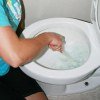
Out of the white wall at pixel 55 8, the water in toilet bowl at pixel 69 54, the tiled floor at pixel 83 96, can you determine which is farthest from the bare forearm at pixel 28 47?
the tiled floor at pixel 83 96

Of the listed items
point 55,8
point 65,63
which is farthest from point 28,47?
point 55,8

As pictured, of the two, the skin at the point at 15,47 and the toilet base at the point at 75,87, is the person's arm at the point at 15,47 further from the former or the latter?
the toilet base at the point at 75,87

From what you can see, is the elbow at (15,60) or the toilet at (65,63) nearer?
the elbow at (15,60)

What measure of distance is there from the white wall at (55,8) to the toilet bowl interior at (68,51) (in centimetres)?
17

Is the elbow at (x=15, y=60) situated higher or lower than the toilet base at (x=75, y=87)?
higher

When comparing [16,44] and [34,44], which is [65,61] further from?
[16,44]

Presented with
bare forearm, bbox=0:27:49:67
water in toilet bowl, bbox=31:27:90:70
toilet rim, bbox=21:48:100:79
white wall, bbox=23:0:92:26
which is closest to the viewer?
bare forearm, bbox=0:27:49:67

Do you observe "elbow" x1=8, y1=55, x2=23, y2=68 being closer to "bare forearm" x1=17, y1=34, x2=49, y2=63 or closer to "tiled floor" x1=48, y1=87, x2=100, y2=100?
"bare forearm" x1=17, y1=34, x2=49, y2=63

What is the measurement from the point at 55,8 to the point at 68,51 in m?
0.30

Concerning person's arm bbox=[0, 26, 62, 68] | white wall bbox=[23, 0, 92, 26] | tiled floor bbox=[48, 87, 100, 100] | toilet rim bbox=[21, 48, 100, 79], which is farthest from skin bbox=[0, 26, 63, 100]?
tiled floor bbox=[48, 87, 100, 100]

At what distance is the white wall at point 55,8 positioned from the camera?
144cm

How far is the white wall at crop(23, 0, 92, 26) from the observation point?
4.71ft

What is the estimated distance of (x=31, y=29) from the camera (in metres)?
1.30

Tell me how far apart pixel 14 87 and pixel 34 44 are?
12.3 inches
